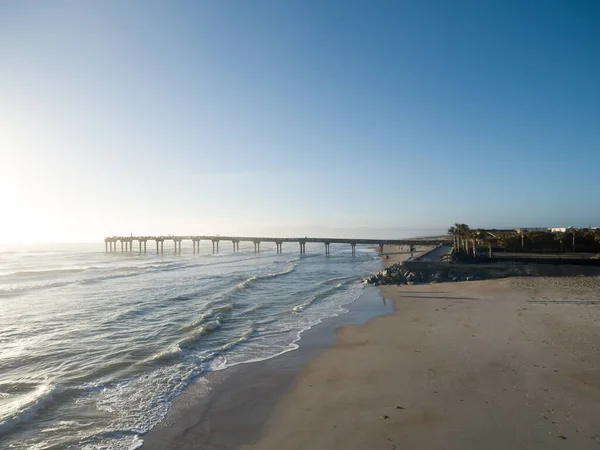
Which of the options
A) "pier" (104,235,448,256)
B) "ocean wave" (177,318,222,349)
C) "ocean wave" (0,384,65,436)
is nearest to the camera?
"ocean wave" (0,384,65,436)

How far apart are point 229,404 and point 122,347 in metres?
6.17

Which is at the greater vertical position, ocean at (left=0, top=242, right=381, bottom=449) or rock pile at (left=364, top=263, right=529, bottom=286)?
rock pile at (left=364, top=263, right=529, bottom=286)

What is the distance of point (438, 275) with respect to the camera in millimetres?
25047

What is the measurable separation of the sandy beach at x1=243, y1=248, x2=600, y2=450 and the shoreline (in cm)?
33

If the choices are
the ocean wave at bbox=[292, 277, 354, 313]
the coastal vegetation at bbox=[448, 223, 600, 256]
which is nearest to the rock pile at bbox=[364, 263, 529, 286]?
the ocean wave at bbox=[292, 277, 354, 313]

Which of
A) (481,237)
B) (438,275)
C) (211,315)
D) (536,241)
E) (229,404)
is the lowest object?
(229,404)

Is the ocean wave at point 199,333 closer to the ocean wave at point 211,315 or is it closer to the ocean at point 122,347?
the ocean at point 122,347

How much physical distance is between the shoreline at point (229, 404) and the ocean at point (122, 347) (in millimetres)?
376

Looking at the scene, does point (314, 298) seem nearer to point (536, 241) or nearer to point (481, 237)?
point (481, 237)

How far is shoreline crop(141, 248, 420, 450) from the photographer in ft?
21.2

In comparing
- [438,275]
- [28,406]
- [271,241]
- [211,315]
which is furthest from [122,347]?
[271,241]

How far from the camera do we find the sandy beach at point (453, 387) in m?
6.10

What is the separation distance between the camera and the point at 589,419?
20.8ft

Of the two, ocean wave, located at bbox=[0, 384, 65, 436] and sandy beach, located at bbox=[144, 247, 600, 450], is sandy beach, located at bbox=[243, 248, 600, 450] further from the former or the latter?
ocean wave, located at bbox=[0, 384, 65, 436]
